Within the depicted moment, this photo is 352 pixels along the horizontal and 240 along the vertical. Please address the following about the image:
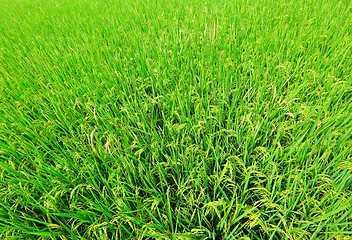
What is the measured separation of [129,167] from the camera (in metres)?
0.79

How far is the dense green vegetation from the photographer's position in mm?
646

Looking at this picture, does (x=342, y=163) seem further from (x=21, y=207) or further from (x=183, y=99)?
(x=21, y=207)

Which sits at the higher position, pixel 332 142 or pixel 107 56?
pixel 107 56

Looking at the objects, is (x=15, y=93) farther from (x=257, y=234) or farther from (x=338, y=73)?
(x=338, y=73)

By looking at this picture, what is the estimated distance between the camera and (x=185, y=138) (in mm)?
808

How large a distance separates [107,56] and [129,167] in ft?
3.86

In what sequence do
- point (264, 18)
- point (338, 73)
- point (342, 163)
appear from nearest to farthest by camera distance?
point (342, 163) → point (338, 73) → point (264, 18)

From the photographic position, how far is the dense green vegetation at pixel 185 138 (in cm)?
65

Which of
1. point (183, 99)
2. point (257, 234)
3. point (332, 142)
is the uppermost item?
point (183, 99)

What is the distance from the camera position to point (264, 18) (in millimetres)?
2074

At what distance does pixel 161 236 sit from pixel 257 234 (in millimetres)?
349

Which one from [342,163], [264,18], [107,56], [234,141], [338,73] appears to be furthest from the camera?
[264,18]

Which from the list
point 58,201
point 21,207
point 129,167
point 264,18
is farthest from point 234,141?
point 264,18

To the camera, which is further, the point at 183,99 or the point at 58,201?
the point at 183,99
